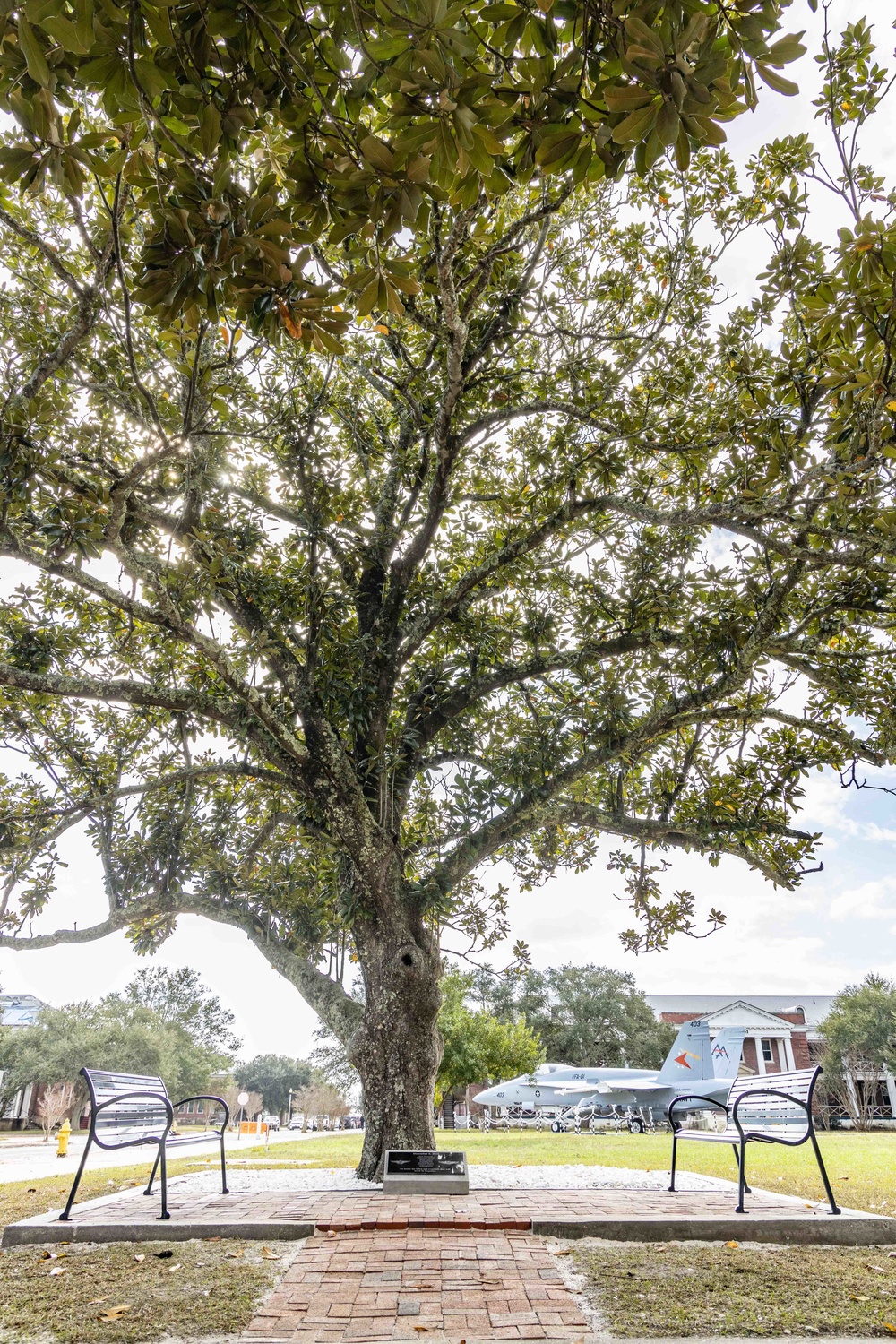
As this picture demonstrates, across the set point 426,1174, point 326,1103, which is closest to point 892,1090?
point 326,1103

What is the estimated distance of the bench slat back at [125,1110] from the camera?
498 cm

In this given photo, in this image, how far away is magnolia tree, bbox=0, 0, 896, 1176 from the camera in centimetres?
564

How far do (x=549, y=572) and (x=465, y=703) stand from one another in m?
1.97

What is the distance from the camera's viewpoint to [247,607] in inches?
315

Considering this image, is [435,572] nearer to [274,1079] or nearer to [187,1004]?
[187,1004]

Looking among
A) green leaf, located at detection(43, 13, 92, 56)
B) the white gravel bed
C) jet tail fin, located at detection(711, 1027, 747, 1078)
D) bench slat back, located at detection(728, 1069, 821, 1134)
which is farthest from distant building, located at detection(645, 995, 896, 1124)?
green leaf, located at detection(43, 13, 92, 56)

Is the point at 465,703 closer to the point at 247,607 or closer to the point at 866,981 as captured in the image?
the point at 247,607

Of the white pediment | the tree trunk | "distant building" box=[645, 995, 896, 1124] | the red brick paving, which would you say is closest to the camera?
the red brick paving

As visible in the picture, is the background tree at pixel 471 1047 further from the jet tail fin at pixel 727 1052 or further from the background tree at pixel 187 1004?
the background tree at pixel 187 1004

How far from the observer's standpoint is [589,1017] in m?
45.3

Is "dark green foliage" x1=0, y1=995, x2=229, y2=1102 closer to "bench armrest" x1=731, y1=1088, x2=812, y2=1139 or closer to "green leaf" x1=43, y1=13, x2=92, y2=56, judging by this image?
"bench armrest" x1=731, y1=1088, x2=812, y2=1139

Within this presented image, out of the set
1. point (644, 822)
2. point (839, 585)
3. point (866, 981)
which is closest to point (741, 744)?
point (644, 822)

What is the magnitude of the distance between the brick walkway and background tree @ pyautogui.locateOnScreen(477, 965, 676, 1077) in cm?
3963

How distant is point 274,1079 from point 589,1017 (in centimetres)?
3625
